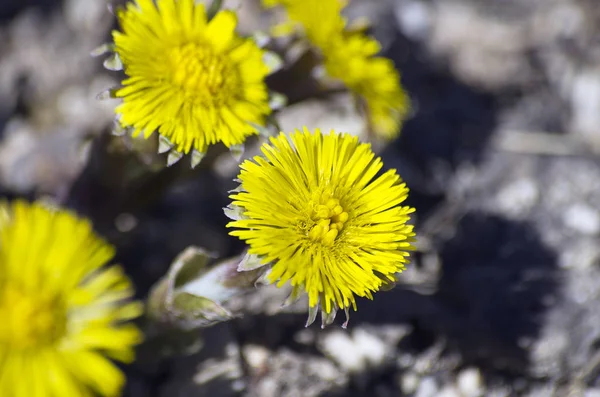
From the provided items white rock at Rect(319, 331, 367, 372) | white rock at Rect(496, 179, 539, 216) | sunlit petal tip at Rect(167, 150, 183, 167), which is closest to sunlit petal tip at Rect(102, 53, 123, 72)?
sunlit petal tip at Rect(167, 150, 183, 167)

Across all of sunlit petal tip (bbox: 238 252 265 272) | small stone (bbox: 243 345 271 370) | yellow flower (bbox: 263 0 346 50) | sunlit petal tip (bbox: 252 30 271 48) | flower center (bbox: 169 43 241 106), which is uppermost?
yellow flower (bbox: 263 0 346 50)

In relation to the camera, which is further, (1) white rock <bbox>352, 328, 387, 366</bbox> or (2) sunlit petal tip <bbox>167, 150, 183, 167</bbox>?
(1) white rock <bbox>352, 328, 387, 366</bbox>

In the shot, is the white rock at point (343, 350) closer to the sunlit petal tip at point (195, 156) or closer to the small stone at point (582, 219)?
the sunlit petal tip at point (195, 156)

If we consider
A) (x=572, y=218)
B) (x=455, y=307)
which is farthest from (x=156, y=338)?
(x=572, y=218)

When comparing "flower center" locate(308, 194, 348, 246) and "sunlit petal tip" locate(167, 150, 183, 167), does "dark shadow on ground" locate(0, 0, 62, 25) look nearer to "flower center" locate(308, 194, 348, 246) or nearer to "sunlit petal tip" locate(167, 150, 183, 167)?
"sunlit petal tip" locate(167, 150, 183, 167)

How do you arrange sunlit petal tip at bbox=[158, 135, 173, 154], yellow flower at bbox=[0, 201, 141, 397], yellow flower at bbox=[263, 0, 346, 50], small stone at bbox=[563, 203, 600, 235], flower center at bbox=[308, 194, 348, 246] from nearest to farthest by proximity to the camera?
yellow flower at bbox=[0, 201, 141, 397], flower center at bbox=[308, 194, 348, 246], sunlit petal tip at bbox=[158, 135, 173, 154], yellow flower at bbox=[263, 0, 346, 50], small stone at bbox=[563, 203, 600, 235]
